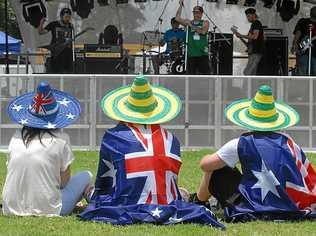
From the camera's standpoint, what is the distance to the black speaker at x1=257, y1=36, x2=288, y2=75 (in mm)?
14094

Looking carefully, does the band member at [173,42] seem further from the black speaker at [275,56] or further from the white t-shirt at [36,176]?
the white t-shirt at [36,176]

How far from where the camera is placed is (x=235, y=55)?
15.0m

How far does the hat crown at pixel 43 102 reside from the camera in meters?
5.01

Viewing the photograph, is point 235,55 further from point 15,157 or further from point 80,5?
point 15,157

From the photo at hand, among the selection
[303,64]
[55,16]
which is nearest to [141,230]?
[303,64]

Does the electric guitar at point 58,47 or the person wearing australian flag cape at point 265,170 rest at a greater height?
the electric guitar at point 58,47

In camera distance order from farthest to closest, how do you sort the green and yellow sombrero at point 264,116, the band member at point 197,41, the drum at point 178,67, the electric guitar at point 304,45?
the electric guitar at point 304,45, the drum at point 178,67, the band member at point 197,41, the green and yellow sombrero at point 264,116

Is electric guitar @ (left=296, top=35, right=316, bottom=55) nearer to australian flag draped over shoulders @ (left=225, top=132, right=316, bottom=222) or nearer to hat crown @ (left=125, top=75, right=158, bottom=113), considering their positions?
australian flag draped over shoulders @ (left=225, top=132, right=316, bottom=222)

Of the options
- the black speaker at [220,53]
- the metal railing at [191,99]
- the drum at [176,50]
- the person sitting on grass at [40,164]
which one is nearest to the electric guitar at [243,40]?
the black speaker at [220,53]

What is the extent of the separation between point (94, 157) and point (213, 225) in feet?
14.6

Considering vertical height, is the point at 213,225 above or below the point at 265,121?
below

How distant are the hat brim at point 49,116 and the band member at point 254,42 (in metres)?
9.24

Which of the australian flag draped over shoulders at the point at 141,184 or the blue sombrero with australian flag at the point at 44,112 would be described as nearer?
the australian flag draped over shoulders at the point at 141,184

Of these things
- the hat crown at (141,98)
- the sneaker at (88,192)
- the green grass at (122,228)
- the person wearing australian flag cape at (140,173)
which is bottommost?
the green grass at (122,228)
